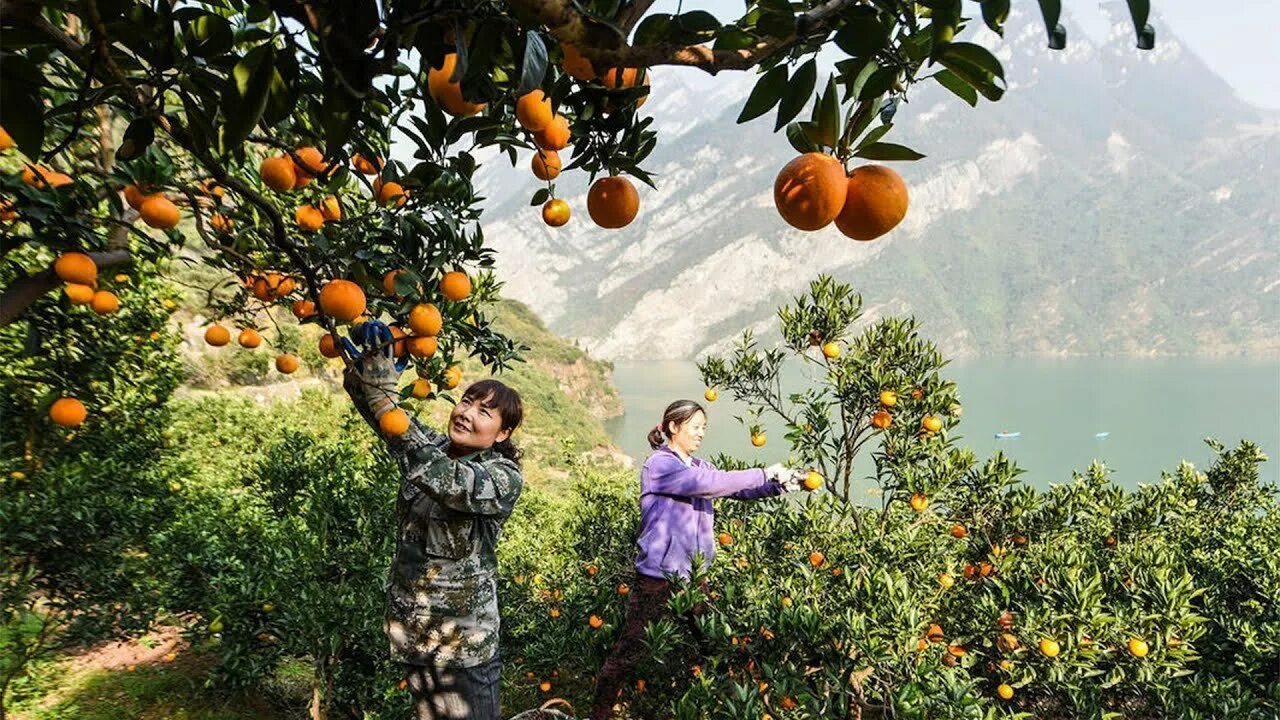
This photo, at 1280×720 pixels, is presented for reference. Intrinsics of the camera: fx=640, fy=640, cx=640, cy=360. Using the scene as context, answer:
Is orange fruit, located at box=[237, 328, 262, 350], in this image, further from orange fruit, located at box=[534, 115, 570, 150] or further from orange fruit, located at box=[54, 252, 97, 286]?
orange fruit, located at box=[534, 115, 570, 150]

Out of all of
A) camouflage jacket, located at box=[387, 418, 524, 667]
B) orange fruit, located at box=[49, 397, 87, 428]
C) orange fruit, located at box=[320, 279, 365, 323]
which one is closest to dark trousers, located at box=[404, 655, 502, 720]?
camouflage jacket, located at box=[387, 418, 524, 667]

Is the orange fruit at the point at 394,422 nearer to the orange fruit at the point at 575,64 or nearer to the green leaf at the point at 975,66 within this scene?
the orange fruit at the point at 575,64

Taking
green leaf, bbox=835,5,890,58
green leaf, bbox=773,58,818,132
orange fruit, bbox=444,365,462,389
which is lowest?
green leaf, bbox=773,58,818,132

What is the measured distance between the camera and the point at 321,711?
2.91m

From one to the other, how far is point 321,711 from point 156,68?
2.94 m

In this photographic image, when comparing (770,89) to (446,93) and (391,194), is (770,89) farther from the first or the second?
(391,194)

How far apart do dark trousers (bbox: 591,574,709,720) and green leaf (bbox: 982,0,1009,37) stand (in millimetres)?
2187

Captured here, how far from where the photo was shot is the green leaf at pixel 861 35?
29.5 inches

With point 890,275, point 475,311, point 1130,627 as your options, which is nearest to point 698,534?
point 475,311

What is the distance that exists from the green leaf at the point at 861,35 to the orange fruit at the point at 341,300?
45.1 inches

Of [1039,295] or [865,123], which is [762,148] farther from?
[865,123]

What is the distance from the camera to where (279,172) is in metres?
1.51

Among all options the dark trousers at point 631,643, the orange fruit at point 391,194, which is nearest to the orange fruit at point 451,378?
the orange fruit at point 391,194

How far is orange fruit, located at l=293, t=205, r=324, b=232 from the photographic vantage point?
6.36 ft
